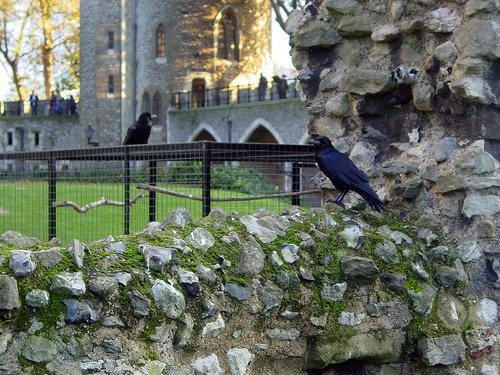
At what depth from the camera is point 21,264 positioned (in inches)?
131

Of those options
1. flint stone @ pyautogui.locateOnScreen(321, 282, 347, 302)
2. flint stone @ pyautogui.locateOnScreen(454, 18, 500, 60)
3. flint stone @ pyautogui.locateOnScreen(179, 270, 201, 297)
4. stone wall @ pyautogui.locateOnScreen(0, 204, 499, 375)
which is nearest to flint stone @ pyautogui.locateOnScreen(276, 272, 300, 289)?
stone wall @ pyautogui.locateOnScreen(0, 204, 499, 375)

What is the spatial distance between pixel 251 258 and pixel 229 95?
134 ft

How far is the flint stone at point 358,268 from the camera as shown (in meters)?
4.38

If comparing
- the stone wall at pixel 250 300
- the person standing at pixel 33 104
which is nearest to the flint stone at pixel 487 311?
the stone wall at pixel 250 300

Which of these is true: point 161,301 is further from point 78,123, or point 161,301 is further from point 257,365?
point 78,123

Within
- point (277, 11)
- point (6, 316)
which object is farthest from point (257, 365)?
point (277, 11)

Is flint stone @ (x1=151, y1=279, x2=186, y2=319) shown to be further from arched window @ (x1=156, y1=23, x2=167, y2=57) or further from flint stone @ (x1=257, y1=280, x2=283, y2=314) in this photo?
arched window @ (x1=156, y1=23, x2=167, y2=57)

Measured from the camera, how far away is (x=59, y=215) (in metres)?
16.0

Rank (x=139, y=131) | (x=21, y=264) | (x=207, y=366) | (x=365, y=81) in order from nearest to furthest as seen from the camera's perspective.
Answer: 1. (x=21, y=264)
2. (x=207, y=366)
3. (x=365, y=81)
4. (x=139, y=131)

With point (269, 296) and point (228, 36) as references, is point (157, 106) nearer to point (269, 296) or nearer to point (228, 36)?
point (228, 36)

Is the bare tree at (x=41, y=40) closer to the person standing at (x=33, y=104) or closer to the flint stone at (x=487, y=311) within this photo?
the person standing at (x=33, y=104)

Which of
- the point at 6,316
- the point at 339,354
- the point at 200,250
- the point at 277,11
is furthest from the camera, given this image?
the point at 277,11

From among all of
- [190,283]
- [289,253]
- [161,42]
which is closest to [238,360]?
[190,283]

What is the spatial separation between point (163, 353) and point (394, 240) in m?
1.59
